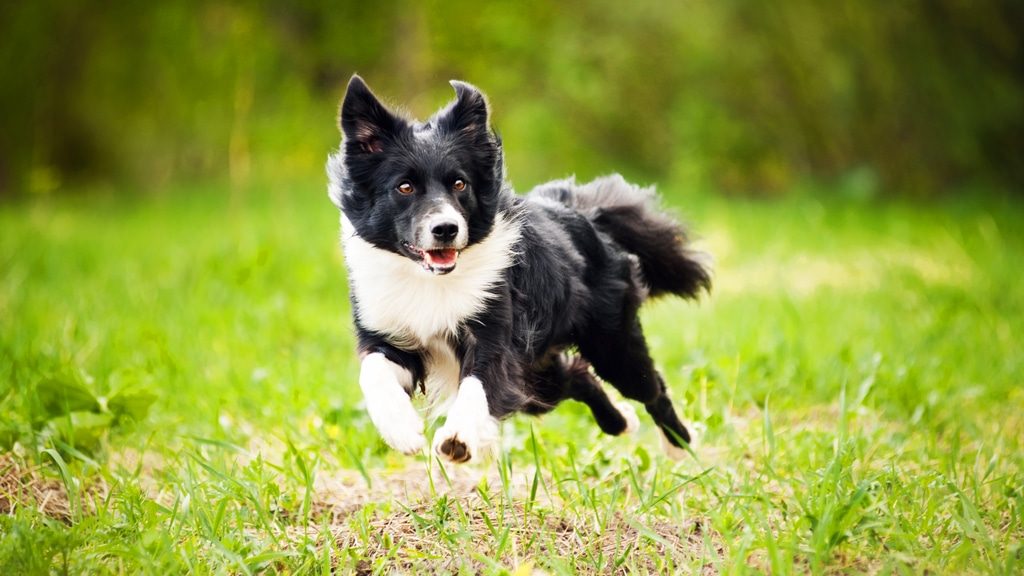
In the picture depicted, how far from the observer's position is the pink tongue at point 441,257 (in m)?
3.70

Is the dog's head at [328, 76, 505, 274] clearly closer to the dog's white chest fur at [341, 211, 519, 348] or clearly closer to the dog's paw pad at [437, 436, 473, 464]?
the dog's white chest fur at [341, 211, 519, 348]

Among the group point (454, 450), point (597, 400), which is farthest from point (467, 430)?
point (597, 400)

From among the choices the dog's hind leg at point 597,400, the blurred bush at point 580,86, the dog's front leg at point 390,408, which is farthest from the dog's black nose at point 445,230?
the blurred bush at point 580,86

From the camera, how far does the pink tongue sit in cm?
370

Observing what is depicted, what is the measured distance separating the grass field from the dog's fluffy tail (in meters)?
0.35

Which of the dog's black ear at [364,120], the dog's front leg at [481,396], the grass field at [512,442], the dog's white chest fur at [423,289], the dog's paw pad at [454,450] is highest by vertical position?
the dog's black ear at [364,120]

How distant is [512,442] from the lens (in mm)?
4828

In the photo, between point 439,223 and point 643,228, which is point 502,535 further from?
point 643,228

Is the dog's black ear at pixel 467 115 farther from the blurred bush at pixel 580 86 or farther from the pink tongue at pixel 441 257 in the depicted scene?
the blurred bush at pixel 580 86

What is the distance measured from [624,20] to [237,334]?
10.3 metres

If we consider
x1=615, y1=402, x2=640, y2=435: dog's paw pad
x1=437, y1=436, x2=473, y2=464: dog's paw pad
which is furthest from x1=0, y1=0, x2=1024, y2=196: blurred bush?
x1=437, y1=436, x2=473, y2=464: dog's paw pad

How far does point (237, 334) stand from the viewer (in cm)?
723

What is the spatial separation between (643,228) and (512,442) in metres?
1.17

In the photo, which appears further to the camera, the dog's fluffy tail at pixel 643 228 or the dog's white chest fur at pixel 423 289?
the dog's fluffy tail at pixel 643 228
